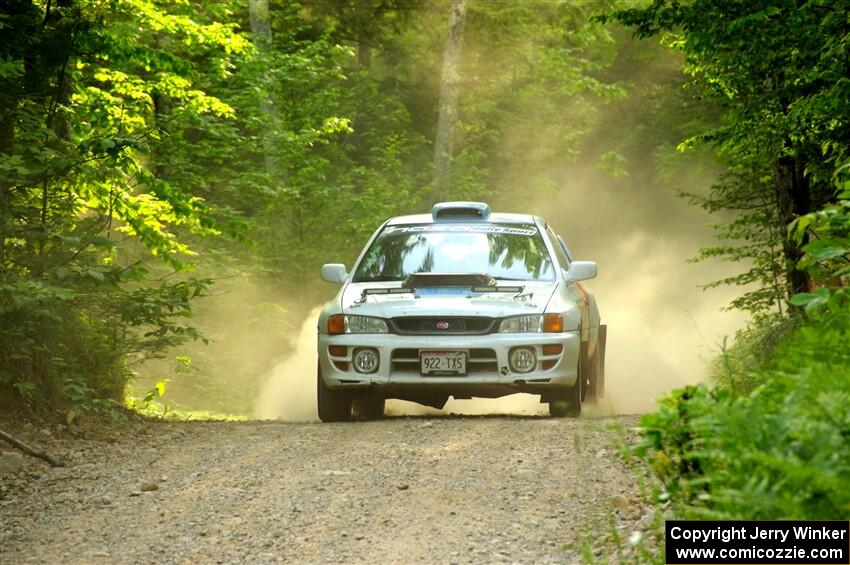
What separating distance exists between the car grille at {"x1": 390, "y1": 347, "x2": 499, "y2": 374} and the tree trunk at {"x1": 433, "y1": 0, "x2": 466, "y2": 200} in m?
17.4

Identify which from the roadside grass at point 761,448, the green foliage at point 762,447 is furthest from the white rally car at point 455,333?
the green foliage at point 762,447

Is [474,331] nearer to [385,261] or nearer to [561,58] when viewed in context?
[385,261]

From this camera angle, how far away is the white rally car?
10.3 metres

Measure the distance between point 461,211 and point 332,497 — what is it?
223 inches

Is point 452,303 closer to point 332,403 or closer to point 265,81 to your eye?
point 332,403

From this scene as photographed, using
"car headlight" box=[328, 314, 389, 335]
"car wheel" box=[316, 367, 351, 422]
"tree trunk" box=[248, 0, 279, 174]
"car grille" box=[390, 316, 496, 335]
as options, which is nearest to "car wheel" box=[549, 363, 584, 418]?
"car grille" box=[390, 316, 496, 335]

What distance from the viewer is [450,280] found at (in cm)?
1094

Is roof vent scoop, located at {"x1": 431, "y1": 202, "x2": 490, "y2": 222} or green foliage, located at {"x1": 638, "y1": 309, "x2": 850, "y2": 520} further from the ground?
roof vent scoop, located at {"x1": 431, "y1": 202, "x2": 490, "y2": 222}

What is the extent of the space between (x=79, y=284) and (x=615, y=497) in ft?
18.9

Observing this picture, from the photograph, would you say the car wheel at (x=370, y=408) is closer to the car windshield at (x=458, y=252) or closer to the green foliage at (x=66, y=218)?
the car windshield at (x=458, y=252)

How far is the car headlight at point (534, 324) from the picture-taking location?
33.9ft

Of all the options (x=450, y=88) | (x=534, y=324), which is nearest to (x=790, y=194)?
(x=534, y=324)

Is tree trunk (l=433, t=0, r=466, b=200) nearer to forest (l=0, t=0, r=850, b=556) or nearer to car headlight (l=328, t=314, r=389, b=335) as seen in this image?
forest (l=0, t=0, r=850, b=556)

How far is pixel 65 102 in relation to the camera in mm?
11648
